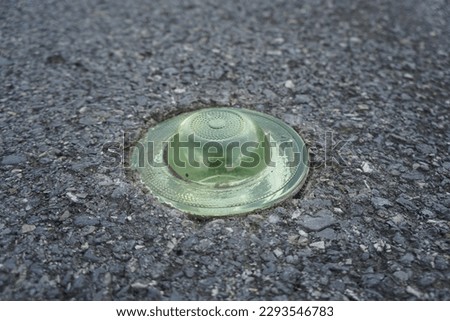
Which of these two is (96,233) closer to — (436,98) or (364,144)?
(364,144)

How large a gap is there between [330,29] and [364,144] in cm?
112

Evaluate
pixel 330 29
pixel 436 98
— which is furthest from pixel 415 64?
pixel 330 29

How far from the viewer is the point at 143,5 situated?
12.0 ft

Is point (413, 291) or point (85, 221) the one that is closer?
point (413, 291)

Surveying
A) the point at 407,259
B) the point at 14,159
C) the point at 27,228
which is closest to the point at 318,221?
the point at 407,259

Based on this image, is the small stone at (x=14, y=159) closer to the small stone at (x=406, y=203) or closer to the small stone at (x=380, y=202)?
the small stone at (x=380, y=202)

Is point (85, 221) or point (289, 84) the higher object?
point (289, 84)

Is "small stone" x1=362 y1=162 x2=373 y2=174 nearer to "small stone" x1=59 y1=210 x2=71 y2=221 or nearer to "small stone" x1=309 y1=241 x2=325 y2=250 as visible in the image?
"small stone" x1=309 y1=241 x2=325 y2=250

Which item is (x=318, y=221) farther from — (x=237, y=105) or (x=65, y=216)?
(x=65, y=216)

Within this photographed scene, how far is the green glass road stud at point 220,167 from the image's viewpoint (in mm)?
2277

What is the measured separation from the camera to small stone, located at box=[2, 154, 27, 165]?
2.48 meters

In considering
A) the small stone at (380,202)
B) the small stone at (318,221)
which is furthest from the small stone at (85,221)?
the small stone at (380,202)

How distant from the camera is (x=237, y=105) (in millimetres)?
2822

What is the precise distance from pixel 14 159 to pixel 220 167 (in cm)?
96
